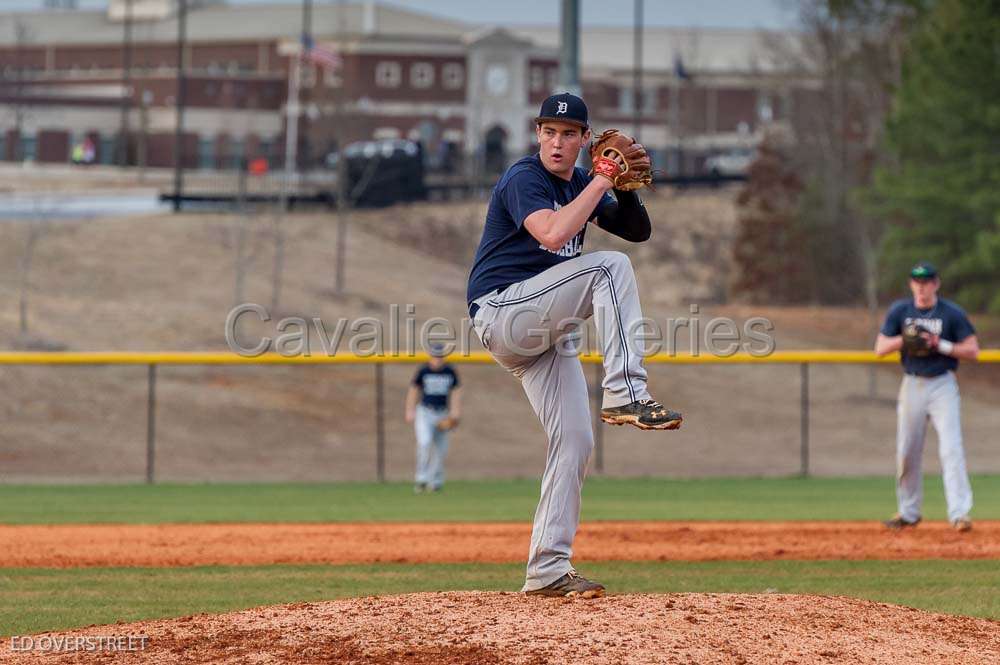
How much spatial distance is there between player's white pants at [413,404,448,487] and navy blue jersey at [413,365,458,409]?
0.08m

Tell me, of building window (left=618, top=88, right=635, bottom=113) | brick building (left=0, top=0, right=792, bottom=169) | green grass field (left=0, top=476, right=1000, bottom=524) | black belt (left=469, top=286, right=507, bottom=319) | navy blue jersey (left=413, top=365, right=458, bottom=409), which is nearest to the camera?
black belt (left=469, top=286, right=507, bottom=319)

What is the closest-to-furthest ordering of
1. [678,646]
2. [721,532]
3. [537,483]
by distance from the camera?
[678,646], [721,532], [537,483]

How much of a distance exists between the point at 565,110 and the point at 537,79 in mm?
73296

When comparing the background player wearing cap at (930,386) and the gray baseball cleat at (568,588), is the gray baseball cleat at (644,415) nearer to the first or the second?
the gray baseball cleat at (568,588)

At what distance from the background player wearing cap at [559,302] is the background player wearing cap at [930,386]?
227 inches

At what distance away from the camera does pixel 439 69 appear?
7644 cm

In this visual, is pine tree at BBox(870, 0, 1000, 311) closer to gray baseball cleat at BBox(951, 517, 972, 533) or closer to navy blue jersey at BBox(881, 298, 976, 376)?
navy blue jersey at BBox(881, 298, 976, 376)

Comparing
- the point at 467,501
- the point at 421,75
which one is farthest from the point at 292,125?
the point at 467,501

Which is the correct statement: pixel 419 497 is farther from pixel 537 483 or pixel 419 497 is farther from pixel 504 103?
pixel 504 103

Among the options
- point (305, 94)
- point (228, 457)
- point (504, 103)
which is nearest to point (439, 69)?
point (504, 103)

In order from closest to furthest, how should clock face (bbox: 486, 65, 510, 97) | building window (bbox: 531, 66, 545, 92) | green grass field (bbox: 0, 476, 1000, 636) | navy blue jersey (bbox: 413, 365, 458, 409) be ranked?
1. green grass field (bbox: 0, 476, 1000, 636)
2. navy blue jersey (bbox: 413, 365, 458, 409)
3. clock face (bbox: 486, 65, 510, 97)
4. building window (bbox: 531, 66, 545, 92)

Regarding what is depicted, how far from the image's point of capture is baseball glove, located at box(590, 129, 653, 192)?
6.03m

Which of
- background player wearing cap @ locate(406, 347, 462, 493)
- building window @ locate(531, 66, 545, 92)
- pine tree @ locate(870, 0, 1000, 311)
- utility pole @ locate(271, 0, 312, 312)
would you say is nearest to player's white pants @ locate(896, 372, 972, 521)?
background player wearing cap @ locate(406, 347, 462, 493)

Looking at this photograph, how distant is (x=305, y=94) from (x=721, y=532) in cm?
5322
